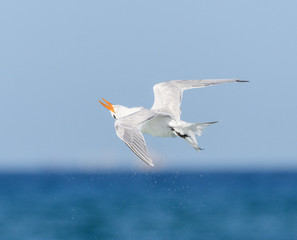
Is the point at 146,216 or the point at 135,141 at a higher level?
the point at 146,216

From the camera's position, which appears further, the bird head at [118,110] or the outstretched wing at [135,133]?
the bird head at [118,110]

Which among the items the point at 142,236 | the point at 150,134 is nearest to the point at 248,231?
the point at 142,236

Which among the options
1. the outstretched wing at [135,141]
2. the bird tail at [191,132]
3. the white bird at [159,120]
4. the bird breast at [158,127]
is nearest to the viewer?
the outstretched wing at [135,141]

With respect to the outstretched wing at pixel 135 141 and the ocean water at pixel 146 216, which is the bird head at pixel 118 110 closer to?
the outstretched wing at pixel 135 141

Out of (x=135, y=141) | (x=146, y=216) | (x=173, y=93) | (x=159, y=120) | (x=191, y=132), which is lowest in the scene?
(x=135, y=141)

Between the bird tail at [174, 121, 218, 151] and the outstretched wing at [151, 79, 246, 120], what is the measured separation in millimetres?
506

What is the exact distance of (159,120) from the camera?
1102 cm

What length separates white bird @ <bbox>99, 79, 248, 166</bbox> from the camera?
9516 mm

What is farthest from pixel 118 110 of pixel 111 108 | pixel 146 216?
pixel 146 216

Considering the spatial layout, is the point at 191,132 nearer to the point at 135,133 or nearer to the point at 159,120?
the point at 159,120

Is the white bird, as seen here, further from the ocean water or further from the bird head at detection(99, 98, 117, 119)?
the ocean water

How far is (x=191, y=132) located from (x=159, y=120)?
1.82ft

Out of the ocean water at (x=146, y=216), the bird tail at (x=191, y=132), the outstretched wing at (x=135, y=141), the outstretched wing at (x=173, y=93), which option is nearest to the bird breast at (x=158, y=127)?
the bird tail at (x=191, y=132)

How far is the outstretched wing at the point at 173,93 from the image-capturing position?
38.6ft
